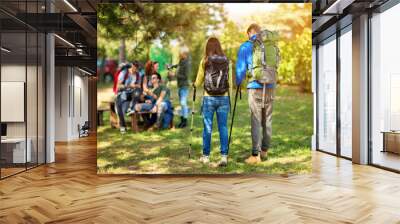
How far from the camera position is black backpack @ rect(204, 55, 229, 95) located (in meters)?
6.41

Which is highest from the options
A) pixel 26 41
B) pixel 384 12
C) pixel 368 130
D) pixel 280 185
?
pixel 384 12

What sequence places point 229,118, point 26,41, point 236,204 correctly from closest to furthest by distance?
point 236,204
point 229,118
point 26,41

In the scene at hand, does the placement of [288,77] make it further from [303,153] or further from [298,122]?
[303,153]

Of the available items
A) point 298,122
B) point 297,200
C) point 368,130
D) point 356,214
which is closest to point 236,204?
point 297,200

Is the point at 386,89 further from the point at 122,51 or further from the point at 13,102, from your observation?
the point at 13,102

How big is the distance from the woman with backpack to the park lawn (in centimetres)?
8

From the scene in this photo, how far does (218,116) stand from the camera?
6.45 meters

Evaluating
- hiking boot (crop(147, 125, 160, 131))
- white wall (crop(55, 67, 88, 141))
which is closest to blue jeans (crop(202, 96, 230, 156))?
hiking boot (crop(147, 125, 160, 131))

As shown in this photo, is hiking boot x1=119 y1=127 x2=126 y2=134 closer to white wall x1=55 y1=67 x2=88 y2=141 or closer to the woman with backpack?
the woman with backpack

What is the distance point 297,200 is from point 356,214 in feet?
2.66

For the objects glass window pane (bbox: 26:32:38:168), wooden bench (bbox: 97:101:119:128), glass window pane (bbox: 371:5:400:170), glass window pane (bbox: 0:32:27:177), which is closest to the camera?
glass window pane (bbox: 0:32:27:177)

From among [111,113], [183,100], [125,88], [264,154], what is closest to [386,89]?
[264,154]

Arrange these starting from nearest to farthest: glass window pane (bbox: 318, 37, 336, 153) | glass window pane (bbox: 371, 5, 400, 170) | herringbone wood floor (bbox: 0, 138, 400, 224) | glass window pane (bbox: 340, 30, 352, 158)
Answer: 1. herringbone wood floor (bbox: 0, 138, 400, 224)
2. glass window pane (bbox: 371, 5, 400, 170)
3. glass window pane (bbox: 340, 30, 352, 158)
4. glass window pane (bbox: 318, 37, 336, 153)

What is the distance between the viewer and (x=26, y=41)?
7059mm
